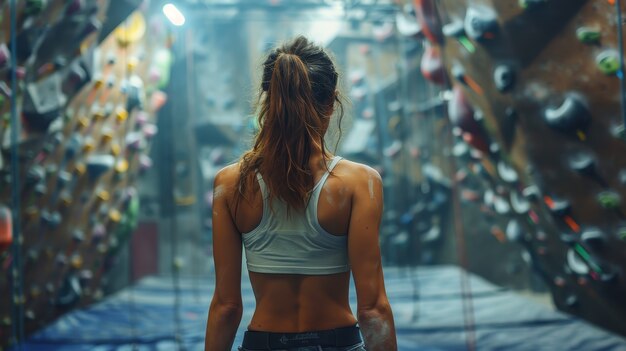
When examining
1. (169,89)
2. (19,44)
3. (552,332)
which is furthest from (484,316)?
(169,89)

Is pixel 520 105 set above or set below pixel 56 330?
above

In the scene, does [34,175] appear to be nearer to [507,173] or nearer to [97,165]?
[97,165]

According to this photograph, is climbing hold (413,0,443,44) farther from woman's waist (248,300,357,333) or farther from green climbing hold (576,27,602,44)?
woman's waist (248,300,357,333)

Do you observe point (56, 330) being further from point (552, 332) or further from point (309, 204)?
point (309, 204)

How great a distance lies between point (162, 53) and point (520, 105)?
4295 mm

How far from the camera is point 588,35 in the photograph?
2.48 m

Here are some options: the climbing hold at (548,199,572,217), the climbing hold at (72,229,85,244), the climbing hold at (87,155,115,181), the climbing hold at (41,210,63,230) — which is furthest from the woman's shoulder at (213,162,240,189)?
the climbing hold at (72,229,85,244)

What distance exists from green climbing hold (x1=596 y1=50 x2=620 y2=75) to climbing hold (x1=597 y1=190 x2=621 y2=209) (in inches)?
22.4

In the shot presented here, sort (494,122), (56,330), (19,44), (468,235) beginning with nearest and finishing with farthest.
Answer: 1. (19,44)
2. (494,122)
3. (56,330)
4. (468,235)

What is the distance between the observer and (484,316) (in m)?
4.70

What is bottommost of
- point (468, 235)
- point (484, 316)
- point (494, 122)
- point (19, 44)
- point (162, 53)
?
point (484, 316)

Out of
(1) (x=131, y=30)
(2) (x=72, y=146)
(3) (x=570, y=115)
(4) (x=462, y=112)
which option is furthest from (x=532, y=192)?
(1) (x=131, y=30)

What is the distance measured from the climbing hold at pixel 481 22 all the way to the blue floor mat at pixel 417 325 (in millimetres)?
1718

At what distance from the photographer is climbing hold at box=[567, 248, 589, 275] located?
11.2ft
